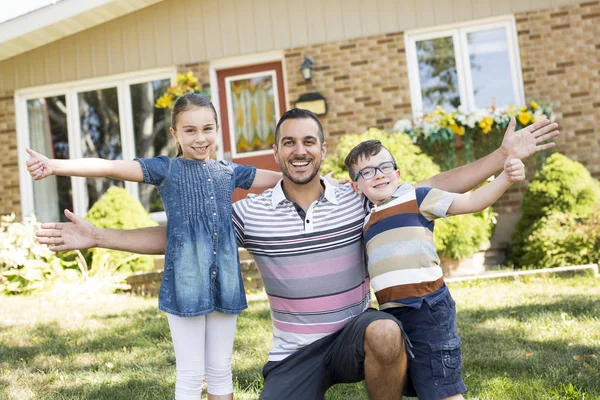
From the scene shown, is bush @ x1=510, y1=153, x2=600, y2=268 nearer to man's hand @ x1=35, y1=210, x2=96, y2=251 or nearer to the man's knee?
the man's knee

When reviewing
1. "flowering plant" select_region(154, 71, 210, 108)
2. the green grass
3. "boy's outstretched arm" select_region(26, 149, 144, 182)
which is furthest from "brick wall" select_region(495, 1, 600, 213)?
"boy's outstretched arm" select_region(26, 149, 144, 182)

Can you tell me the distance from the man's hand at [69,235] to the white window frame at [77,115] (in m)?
6.29

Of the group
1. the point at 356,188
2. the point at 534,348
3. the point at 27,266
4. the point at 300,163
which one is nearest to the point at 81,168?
the point at 300,163

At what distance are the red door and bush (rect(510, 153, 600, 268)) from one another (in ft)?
11.0

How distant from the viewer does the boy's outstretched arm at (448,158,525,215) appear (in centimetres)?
245

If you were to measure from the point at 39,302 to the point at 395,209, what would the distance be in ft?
15.8

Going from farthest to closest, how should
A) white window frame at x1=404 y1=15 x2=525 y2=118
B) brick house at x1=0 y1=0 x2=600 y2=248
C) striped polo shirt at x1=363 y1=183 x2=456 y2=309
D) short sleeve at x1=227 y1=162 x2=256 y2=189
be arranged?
white window frame at x1=404 y1=15 x2=525 y2=118 < brick house at x1=0 y1=0 x2=600 y2=248 < short sleeve at x1=227 y1=162 x2=256 y2=189 < striped polo shirt at x1=363 y1=183 x2=456 y2=309

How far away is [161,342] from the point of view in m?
4.25

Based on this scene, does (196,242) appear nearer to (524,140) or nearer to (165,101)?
(524,140)

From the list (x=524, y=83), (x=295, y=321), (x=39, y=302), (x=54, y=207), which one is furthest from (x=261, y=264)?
(x=54, y=207)

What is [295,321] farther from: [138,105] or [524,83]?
[138,105]

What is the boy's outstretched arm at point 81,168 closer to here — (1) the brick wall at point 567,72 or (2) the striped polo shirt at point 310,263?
(2) the striped polo shirt at point 310,263

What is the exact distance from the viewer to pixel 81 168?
2527 millimetres

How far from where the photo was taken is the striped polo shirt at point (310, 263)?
2.69 meters
